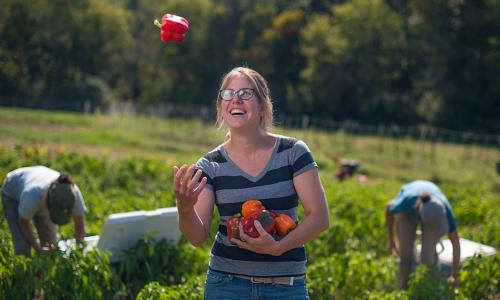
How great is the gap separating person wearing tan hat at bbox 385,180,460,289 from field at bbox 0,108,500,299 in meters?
0.28

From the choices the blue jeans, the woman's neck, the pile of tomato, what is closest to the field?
the woman's neck

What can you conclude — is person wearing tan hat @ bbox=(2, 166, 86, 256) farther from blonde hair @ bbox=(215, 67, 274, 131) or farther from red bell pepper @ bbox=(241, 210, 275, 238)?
red bell pepper @ bbox=(241, 210, 275, 238)

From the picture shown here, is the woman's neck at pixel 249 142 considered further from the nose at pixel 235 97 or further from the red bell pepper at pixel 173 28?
the red bell pepper at pixel 173 28

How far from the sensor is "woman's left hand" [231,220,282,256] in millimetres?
2982

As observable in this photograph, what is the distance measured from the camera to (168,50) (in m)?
46.3

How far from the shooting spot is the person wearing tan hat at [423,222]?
230 inches

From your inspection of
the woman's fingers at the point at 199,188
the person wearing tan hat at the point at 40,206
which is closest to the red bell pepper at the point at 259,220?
the woman's fingers at the point at 199,188

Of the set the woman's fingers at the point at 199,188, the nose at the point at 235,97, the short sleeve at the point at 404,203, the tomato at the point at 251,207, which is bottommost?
the short sleeve at the point at 404,203

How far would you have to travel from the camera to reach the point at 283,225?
3092 millimetres

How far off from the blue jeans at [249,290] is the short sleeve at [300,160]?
517mm

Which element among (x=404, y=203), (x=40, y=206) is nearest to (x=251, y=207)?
(x=40, y=206)

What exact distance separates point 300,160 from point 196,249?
12.5 feet

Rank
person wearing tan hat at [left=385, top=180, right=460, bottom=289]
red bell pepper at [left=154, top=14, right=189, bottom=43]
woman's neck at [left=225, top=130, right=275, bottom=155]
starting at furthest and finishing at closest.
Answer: person wearing tan hat at [left=385, top=180, right=460, bottom=289]
red bell pepper at [left=154, top=14, right=189, bottom=43]
woman's neck at [left=225, top=130, right=275, bottom=155]

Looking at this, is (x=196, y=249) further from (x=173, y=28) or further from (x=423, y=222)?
(x=173, y=28)
